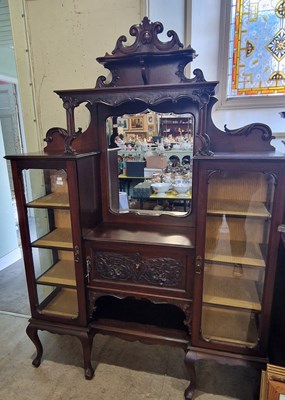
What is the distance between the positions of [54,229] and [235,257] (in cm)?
118


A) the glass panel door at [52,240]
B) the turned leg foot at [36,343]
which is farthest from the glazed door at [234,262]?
the turned leg foot at [36,343]

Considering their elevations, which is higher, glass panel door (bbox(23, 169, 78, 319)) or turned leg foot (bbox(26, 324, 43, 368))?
glass panel door (bbox(23, 169, 78, 319))

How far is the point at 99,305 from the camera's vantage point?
6.07ft

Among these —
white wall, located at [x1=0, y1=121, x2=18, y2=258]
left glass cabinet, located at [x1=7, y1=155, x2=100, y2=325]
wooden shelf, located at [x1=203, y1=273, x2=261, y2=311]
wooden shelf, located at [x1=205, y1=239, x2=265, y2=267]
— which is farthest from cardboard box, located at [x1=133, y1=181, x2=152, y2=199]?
white wall, located at [x1=0, y1=121, x2=18, y2=258]

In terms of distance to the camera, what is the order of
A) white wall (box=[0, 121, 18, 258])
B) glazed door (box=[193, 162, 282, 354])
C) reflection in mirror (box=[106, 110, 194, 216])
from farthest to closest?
1. white wall (box=[0, 121, 18, 258])
2. reflection in mirror (box=[106, 110, 194, 216])
3. glazed door (box=[193, 162, 282, 354])

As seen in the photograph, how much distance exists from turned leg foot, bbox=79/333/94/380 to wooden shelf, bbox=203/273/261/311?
0.76m

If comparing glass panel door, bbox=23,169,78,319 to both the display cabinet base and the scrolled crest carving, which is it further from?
the scrolled crest carving

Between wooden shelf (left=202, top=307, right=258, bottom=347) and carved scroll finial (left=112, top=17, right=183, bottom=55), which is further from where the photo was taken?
wooden shelf (left=202, top=307, right=258, bottom=347)

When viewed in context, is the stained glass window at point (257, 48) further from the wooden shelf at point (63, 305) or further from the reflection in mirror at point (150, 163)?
the wooden shelf at point (63, 305)

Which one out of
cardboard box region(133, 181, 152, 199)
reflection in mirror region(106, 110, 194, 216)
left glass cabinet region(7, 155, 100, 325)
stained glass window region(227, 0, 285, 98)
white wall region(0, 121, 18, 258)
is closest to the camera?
left glass cabinet region(7, 155, 100, 325)

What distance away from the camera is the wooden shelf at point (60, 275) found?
5.76 feet

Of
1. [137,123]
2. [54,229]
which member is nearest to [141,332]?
[54,229]

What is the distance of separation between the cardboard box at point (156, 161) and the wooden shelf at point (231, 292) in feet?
2.33

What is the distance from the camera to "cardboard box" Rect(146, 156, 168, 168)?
5.54 feet
